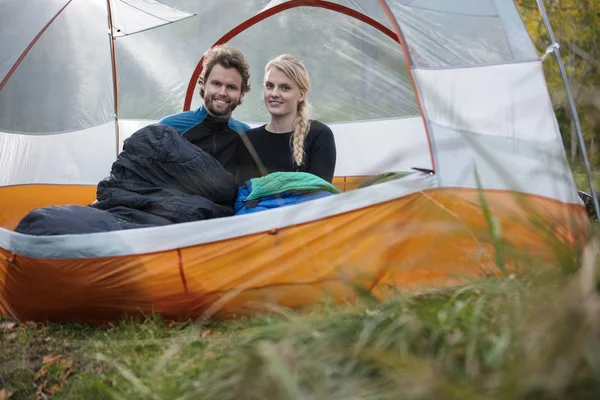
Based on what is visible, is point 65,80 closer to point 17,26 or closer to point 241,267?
point 17,26

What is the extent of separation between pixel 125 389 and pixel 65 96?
3045mm

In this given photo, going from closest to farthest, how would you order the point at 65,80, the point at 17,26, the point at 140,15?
the point at 17,26, the point at 65,80, the point at 140,15

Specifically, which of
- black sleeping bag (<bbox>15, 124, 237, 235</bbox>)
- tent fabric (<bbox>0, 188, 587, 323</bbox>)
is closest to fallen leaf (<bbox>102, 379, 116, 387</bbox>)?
tent fabric (<bbox>0, 188, 587, 323</bbox>)

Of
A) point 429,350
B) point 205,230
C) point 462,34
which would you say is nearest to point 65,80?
point 205,230

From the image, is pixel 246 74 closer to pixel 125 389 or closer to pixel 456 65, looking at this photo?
pixel 456 65

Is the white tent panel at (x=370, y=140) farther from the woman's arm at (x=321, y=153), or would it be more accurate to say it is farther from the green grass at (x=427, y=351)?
the green grass at (x=427, y=351)

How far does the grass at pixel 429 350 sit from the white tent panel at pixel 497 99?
129 centimetres

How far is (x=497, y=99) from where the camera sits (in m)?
2.81

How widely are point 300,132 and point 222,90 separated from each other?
1.29 ft

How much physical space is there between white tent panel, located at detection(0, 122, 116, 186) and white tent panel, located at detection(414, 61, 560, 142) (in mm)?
2304

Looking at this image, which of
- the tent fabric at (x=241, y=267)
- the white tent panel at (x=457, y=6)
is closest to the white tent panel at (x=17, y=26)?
the tent fabric at (x=241, y=267)

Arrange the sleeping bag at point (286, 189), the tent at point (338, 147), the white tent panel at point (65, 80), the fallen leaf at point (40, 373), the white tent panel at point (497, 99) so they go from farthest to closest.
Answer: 1. the white tent panel at point (65, 80)
2. the sleeping bag at point (286, 189)
3. the white tent panel at point (497, 99)
4. the fallen leaf at point (40, 373)
5. the tent at point (338, 147)

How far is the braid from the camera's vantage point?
339 cm

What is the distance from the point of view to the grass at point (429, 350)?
3.21ft
